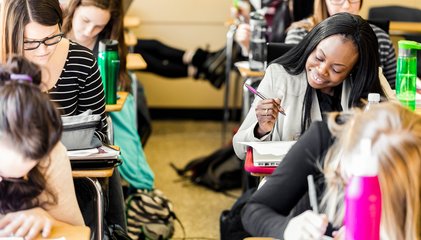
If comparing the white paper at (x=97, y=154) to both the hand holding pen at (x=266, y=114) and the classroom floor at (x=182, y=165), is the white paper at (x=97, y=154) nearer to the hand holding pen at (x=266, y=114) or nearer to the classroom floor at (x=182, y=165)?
the hand holding pen at (x=266, y=114)

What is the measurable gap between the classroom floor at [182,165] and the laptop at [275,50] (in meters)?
1.06

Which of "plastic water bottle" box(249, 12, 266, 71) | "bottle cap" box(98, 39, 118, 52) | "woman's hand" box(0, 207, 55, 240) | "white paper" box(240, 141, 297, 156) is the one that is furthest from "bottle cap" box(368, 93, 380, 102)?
"plastic water bottle" box(249, 12, 266, 71)

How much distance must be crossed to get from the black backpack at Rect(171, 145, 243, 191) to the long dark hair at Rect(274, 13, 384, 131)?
5.61 feet

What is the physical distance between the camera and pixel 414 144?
1.69 metres

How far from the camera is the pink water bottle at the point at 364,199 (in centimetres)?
157

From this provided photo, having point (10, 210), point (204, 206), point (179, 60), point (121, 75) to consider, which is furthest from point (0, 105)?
point (179, 60)

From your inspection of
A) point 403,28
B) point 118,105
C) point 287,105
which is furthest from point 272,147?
point 403,28

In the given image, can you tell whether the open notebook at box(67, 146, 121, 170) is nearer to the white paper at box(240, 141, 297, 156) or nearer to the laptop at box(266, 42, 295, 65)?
the white paper at box(240, 141, 297, 156)

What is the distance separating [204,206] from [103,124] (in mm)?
1516

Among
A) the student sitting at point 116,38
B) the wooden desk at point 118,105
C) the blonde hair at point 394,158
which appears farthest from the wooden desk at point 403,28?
the blonde hair at point 394,158

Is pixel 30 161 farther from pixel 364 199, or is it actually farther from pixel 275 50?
pixel 275 50

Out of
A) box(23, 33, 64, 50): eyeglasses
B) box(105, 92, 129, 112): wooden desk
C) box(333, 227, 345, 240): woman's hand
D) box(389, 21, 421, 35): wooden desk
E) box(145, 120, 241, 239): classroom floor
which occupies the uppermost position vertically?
box(23, 33, 64, 50): eyeglasses

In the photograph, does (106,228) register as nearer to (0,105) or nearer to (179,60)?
(0,105)

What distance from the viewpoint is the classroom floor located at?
401 cm
